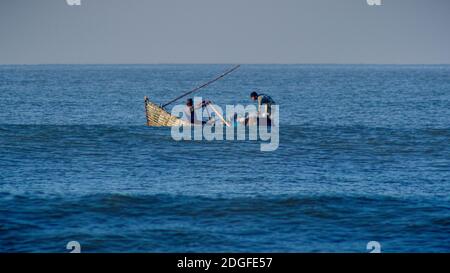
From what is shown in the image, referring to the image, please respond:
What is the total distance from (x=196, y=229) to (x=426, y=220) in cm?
A: 637

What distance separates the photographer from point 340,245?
20.2m

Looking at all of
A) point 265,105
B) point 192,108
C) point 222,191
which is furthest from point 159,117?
point 222,191

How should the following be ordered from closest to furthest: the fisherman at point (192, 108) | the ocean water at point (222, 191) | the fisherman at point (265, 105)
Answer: the ocean water at point (222, 191)
the fisherman at point (192, 108)
the fisherman at point (265, 105)

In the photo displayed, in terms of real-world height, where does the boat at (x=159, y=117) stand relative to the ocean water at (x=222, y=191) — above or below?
above

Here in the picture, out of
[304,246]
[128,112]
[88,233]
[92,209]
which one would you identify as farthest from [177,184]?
[128,112]

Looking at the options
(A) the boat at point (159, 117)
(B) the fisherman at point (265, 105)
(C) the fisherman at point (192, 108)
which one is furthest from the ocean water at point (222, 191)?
(B) the fisherman at point (265, 105)

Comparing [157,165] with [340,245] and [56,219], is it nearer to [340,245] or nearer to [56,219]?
[56,219]

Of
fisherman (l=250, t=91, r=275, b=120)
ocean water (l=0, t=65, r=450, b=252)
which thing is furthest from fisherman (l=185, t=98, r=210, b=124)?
fisherman (l=250, t=91, r=275, b=120)

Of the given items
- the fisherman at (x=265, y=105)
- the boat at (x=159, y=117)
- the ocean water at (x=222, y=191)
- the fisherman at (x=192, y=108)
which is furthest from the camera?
the boat at (x=159, y=117)

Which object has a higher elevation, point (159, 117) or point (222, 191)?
point (159, 117)

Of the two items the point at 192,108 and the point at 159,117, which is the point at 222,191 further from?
the point at 159,117

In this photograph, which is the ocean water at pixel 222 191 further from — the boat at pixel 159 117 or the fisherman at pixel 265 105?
the fisherman at pixel 265 105

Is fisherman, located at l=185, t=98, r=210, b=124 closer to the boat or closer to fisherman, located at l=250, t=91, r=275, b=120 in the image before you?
the boat

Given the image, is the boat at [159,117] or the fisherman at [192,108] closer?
the fisherman at [192,108]
